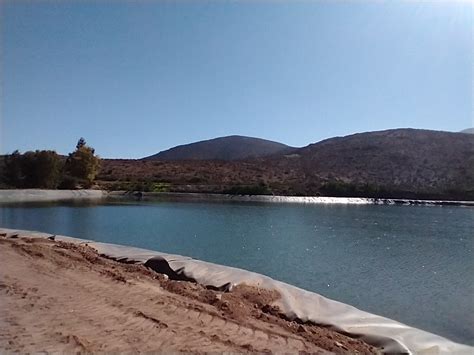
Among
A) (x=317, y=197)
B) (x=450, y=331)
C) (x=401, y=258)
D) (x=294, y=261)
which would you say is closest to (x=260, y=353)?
(x=450, y=331)

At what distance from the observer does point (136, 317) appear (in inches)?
222

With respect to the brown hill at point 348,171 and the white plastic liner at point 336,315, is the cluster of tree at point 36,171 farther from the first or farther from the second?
the white plastic liner at point 336,315

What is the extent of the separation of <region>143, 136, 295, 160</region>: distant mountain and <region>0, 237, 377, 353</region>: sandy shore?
411 feet

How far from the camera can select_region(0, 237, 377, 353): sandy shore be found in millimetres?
4762

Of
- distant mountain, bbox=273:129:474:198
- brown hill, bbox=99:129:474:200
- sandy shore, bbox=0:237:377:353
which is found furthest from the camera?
distant mountain, bbox=273:129:474:198

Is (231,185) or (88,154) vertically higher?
(88,154)

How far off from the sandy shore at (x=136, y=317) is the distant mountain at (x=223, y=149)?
12524 centimetres

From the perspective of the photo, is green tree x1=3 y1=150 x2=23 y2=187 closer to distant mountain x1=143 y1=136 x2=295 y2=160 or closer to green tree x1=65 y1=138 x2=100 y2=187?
green tree x1=65 y1=138 x2=100 y2=187

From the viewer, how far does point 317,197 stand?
54875mm

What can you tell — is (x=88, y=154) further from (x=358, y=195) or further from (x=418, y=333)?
(x=418, y=333)

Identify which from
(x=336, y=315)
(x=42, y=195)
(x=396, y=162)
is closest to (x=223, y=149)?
(x=396, y=162)

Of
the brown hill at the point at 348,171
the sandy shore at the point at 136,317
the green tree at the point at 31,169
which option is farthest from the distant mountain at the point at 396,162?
the sandy shore at the point at 136,317

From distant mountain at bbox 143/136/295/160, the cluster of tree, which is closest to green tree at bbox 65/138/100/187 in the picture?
the cluster of tree

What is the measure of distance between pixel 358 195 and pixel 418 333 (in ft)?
179
